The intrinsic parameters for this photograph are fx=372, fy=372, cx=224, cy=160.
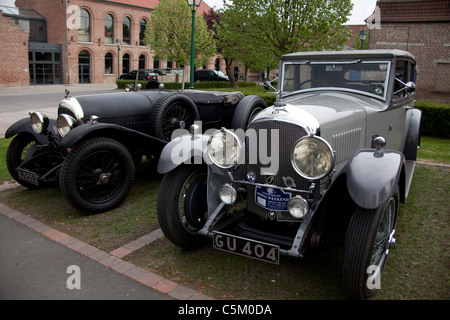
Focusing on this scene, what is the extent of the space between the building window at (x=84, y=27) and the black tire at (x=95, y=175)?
29963mm

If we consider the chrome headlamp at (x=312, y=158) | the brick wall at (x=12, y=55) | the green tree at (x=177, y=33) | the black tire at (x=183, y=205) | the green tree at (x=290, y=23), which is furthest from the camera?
the brick wall at (x=12, y=55)

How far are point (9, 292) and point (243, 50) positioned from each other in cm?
1569

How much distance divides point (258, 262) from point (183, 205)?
0.89m

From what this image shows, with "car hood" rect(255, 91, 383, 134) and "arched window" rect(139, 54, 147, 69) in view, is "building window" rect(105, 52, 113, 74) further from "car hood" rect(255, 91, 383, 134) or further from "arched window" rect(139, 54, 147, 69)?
"car hood" rect(255, 91, 383, 134)

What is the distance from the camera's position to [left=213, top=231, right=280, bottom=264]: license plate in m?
2.81

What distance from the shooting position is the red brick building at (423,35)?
1576 cm

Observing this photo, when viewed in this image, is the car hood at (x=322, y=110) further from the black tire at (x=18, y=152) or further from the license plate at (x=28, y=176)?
the black tire at (x=18, y=152)

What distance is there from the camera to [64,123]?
4.91m

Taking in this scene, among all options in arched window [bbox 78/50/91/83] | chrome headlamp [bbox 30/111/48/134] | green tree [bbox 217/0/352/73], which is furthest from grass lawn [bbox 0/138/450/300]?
arched window [bbox 78/50/91/83]

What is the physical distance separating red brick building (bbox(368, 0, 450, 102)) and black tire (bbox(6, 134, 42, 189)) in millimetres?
15743

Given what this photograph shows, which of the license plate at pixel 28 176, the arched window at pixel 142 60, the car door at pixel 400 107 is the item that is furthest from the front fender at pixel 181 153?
the arched window at pixel 142 60

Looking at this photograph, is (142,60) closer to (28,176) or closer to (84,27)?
(84,27)

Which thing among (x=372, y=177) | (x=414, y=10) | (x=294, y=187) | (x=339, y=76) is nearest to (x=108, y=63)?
(x=414, y=10)

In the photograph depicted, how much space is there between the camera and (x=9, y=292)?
118 inches
